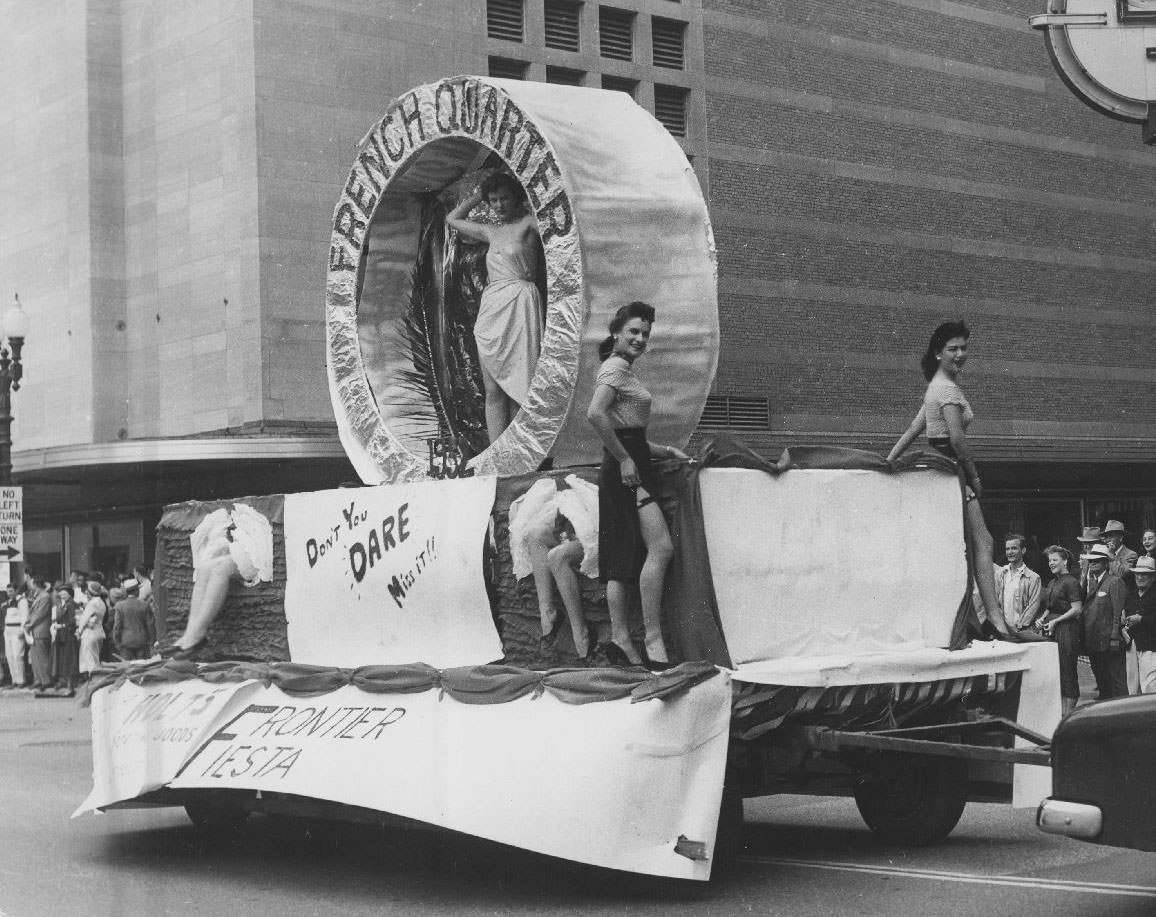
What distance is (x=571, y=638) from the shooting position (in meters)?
8.41

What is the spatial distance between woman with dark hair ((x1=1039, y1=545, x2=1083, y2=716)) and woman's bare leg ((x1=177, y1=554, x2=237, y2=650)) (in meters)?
8.93

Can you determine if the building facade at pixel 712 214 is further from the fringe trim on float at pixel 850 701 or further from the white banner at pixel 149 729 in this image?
the fringe trim on float at pixel 850 701

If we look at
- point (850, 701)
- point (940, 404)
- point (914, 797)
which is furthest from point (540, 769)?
point (940, 404)

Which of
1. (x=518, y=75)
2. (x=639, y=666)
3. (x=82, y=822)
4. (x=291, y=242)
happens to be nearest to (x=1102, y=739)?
(x=639, y=666)

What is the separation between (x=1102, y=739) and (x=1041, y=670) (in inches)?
102

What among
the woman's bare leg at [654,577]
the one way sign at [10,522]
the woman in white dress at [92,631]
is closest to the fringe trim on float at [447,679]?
the woman's bare leg at [654,577]

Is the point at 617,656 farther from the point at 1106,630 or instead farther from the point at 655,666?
the point at 1106,630

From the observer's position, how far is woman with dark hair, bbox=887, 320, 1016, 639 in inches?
356

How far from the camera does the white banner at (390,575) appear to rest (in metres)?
8.87

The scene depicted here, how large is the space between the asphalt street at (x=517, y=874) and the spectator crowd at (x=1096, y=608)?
5048 millimetres

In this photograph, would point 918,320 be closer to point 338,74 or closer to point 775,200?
point 775,200

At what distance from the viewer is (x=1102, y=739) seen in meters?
6.57

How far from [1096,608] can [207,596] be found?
9254mm

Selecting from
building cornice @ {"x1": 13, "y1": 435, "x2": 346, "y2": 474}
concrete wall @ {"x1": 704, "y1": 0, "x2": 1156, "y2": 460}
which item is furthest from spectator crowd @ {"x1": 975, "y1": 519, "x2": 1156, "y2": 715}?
concrete wall @ {"x1": 704, "y1": 0, "x2": 1156, "y2": 460}
